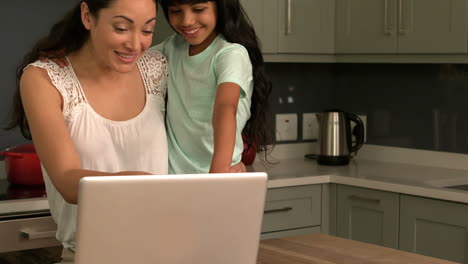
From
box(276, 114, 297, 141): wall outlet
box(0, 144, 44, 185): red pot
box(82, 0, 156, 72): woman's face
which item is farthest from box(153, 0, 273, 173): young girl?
box(276, 114, 297, 141): wall outlet

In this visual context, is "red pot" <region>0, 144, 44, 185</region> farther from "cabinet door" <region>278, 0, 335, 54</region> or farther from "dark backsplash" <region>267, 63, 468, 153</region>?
"dark backsplash" <region>267, 63, 468, 153</region>

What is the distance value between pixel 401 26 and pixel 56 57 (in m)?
2.13

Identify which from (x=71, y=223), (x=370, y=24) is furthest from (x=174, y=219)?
(x=370, y=24)

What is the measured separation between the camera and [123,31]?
1549 mm

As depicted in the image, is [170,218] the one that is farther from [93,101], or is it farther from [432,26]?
[432,26]

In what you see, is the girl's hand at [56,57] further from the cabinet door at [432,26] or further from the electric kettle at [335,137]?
the electric kettle at [335,137]

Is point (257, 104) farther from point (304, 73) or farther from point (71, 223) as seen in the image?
point (304, 73)

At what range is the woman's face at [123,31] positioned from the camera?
1.54 m

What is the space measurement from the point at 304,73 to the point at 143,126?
2.43m

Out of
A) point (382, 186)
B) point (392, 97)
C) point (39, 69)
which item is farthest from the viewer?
point (392, 97)

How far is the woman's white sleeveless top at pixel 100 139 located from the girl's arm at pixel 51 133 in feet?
0.10

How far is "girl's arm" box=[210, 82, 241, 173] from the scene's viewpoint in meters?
1.63

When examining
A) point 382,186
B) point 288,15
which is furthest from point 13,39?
point 382,186

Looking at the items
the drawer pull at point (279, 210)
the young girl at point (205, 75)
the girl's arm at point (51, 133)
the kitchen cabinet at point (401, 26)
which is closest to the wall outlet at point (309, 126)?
the kitchen cabinet at point (401, 26)
